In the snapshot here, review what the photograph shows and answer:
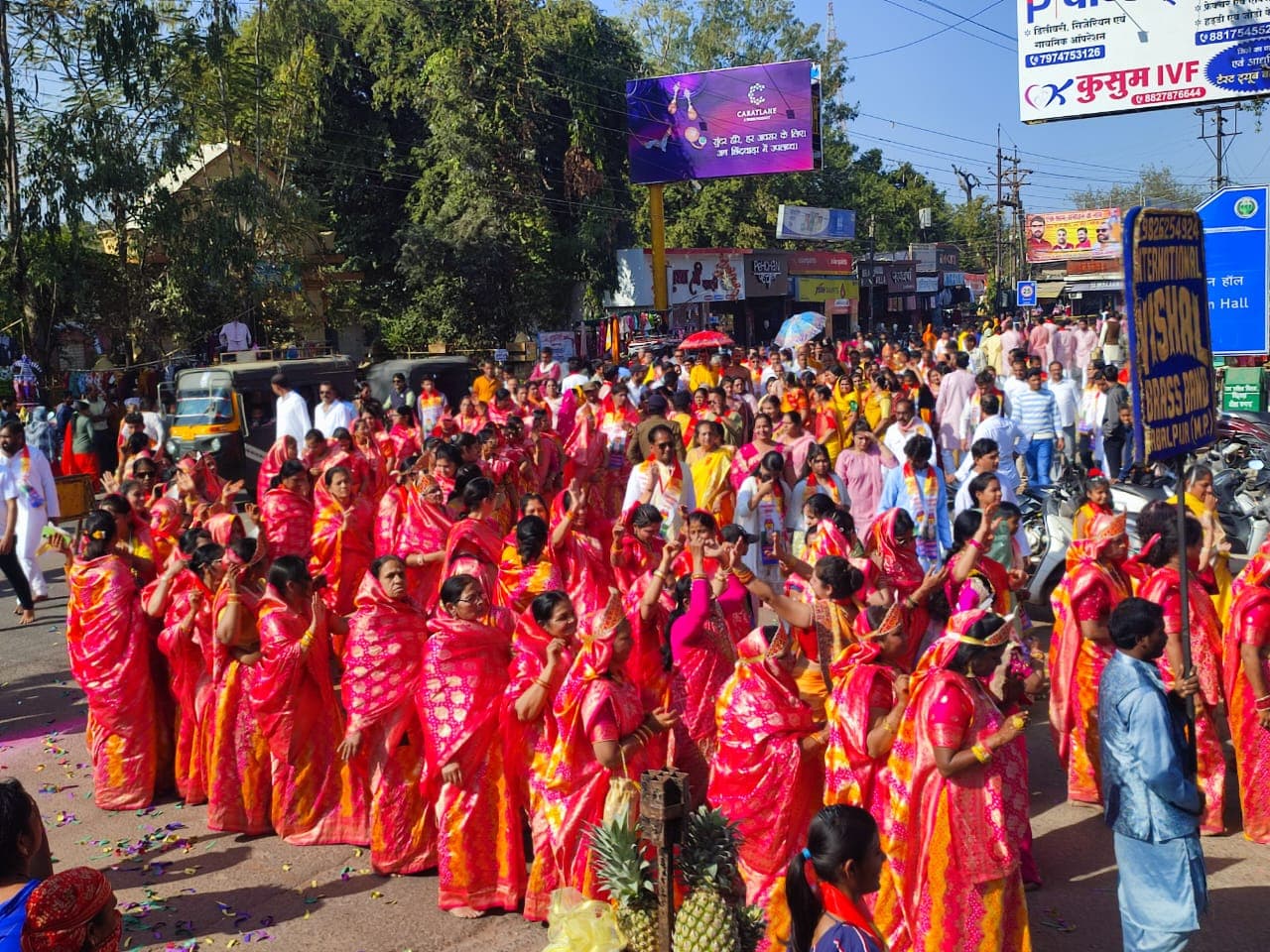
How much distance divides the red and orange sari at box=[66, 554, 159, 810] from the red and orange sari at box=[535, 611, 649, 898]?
2.99 meters

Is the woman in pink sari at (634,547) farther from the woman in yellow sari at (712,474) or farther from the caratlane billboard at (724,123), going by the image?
the caratlane billboard at (724,123)

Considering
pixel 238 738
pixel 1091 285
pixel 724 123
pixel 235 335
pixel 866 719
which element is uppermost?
pixel 724 123

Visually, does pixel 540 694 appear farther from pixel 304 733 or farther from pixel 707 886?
pixel 304 733

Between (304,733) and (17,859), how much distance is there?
284cm

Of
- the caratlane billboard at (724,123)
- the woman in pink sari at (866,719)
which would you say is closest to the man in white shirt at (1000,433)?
the woman in pink sari at (866,719)

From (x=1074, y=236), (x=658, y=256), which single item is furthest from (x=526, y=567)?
(x=1074, y=236)

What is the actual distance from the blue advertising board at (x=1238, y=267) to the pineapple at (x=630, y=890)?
5.45 metres

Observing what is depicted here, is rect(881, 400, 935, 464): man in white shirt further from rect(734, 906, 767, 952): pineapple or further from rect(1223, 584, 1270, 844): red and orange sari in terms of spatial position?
rect(734, 906, 767, 952): pineapple

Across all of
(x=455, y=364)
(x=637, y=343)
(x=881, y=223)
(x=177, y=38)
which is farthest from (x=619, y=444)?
(x=881, y=223)

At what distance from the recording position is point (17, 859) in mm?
3189

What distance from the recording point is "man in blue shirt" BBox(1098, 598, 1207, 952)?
3.96 m

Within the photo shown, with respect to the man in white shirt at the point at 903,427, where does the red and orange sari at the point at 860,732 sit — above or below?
below

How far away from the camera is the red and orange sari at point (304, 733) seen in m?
5.84

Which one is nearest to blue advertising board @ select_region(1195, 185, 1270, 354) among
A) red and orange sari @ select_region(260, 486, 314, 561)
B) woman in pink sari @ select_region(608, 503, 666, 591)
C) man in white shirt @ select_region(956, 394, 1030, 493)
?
man in white shirt @ select_region(956, 394, 1030, 493)
